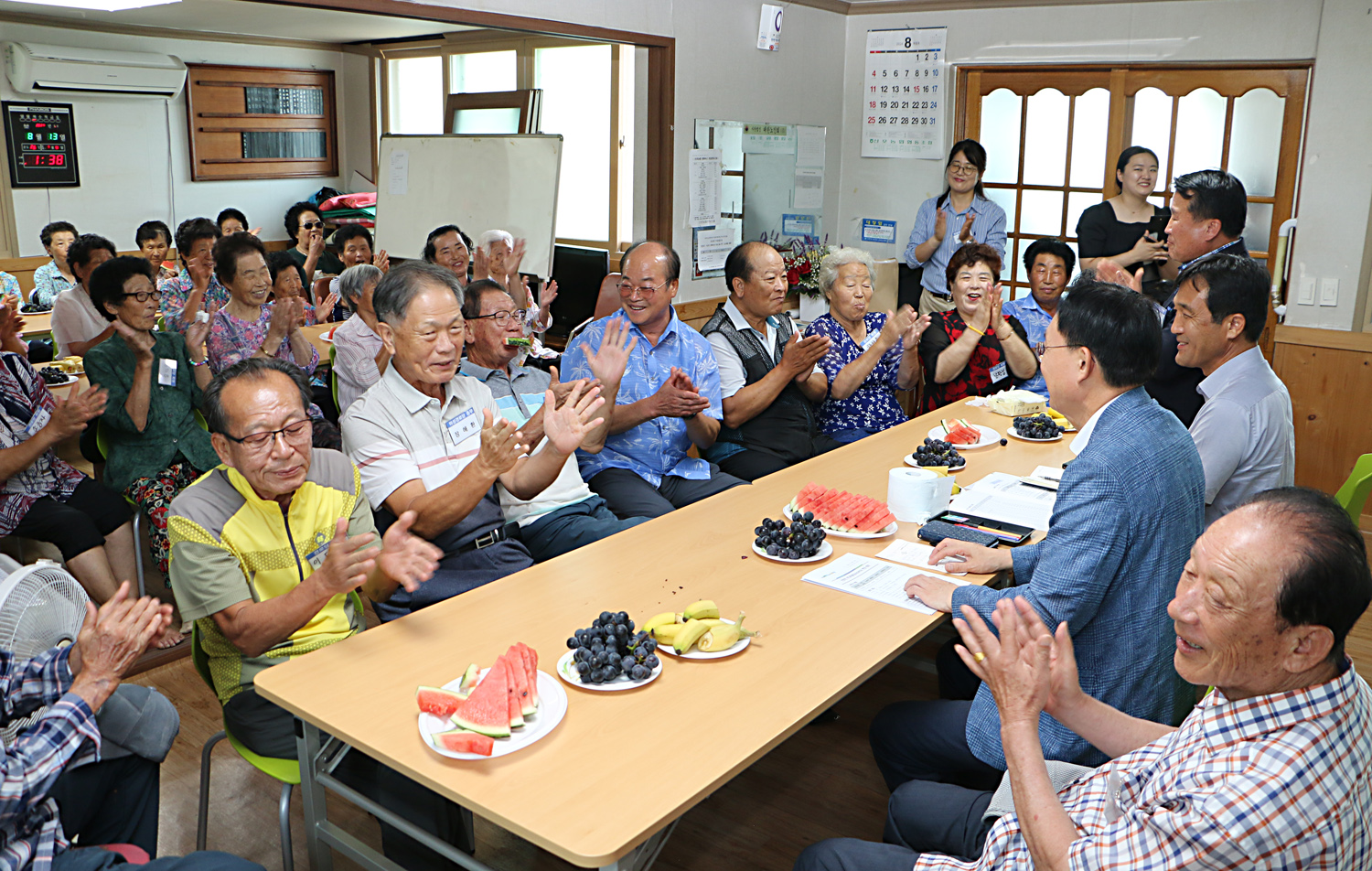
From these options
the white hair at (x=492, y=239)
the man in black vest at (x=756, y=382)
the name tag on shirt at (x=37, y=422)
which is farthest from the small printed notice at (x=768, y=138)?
the name tag on shirt at (x=37, y=422)

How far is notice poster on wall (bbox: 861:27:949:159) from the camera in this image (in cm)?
614

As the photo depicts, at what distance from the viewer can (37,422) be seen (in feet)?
10.8

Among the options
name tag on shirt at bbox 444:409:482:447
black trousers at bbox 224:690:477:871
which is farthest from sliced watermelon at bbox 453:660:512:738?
name tag on shirt at bbox 444:409:482:447

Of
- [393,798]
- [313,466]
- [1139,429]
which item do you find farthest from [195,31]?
[1139,429]

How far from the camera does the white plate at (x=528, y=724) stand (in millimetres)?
1549

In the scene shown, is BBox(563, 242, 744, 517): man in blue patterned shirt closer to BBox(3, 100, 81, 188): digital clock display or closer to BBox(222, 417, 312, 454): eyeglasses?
BBox(222, 417, 312, 454): eyeglasses

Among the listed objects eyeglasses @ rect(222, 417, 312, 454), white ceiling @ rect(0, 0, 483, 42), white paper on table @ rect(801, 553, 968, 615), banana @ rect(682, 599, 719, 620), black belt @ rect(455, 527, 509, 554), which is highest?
A: white ceiling @ rect(0, 0, 483, 42)

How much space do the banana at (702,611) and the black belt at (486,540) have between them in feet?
2.82

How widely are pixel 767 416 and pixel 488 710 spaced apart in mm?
2365

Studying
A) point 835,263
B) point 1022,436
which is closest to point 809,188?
point 835,263

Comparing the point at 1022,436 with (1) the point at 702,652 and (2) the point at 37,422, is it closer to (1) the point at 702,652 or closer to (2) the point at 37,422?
(1) the point at 702,652

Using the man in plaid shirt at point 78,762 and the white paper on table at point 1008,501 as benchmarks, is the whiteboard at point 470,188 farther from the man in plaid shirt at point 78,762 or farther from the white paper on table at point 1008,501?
the man in plaid shirt at point 78,762

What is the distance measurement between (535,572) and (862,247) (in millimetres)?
4880

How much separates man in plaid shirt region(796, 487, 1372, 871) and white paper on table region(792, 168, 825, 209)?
523cm
